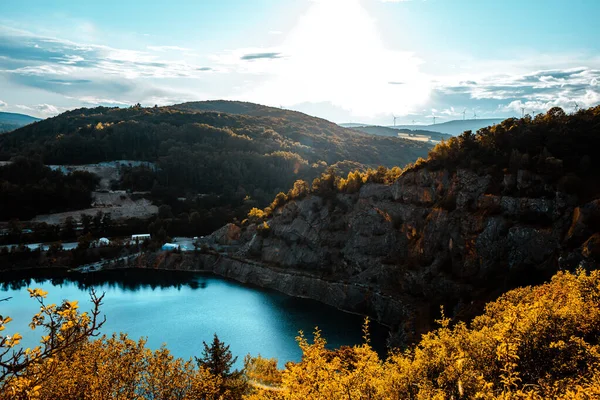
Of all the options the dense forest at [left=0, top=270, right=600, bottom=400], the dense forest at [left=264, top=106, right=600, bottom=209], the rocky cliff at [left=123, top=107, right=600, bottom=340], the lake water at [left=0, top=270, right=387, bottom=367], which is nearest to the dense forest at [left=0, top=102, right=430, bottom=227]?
the lake water at [left=0, top=270, right=387, bottom=367]

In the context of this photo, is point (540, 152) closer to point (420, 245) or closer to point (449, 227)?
point (449, 227)

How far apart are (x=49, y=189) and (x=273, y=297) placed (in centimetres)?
7980

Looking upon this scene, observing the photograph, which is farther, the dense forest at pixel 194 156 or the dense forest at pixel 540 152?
the dense forest at pixel 194 156

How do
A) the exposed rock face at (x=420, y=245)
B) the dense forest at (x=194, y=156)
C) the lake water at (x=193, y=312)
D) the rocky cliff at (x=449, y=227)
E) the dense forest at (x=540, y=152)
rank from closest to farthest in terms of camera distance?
the exposed rock face at (x=420, y=245)
the rocky cliff at (x=449, y=227)
the dense forest at (x=540, y=152)
the lake water at (x=193, y=312)
the dense forest at (x=194, y=156)

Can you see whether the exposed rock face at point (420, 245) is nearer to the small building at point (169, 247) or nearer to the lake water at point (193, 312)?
the lake water at point (193, 312)

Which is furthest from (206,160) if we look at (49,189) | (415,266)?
(415,266)

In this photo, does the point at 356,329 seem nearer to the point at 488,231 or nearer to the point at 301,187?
the point at 488,231

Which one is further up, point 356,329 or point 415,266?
point 415,266

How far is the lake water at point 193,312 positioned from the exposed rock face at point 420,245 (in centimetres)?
407

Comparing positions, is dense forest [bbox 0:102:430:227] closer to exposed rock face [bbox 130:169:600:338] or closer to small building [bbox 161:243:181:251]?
small building [bbox 161:243:181:251]

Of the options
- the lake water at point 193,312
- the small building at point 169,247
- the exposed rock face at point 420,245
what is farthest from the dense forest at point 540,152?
the small building at point 169,247

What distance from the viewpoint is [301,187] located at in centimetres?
9262

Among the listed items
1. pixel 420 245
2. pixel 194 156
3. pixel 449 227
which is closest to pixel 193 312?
pixel 420 245

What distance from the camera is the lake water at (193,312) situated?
56500 mm
